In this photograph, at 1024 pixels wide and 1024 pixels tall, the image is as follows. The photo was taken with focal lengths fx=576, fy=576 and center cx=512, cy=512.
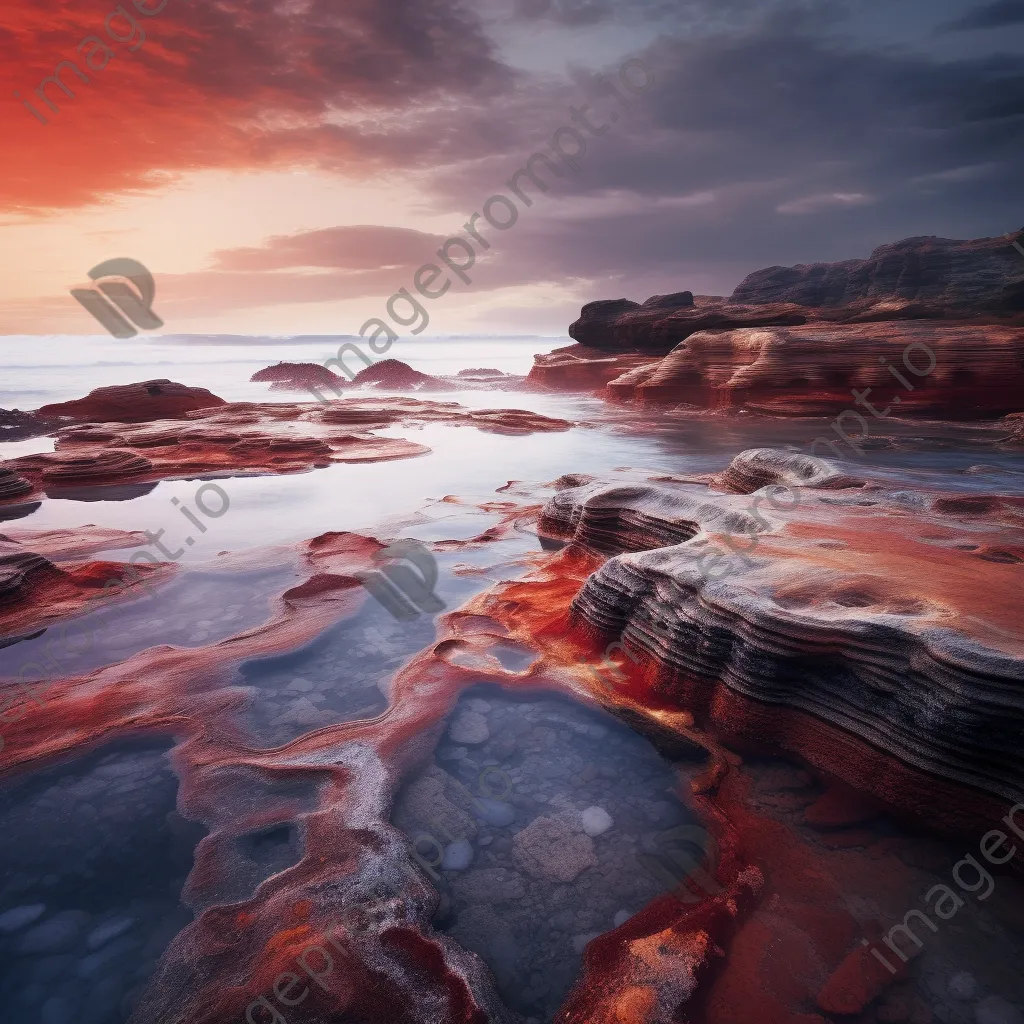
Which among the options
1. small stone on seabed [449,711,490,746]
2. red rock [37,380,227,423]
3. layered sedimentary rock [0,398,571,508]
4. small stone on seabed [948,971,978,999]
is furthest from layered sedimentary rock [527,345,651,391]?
small stone on seabed [948,971,978,999]

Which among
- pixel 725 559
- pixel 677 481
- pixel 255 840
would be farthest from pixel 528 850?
pixel 677 481

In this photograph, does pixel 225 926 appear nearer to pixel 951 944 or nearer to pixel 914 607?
pixel 951 944

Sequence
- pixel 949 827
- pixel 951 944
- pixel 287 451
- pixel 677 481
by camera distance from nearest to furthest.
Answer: pixel 951 944 → pixel 949 827 → pixel 677 481 → pixel 287 451

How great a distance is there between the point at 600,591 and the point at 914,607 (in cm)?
284

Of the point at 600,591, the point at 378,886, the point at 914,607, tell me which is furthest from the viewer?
the point at 600,591

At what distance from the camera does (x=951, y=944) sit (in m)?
2.99

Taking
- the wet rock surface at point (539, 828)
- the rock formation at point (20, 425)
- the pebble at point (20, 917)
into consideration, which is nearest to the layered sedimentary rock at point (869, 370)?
the wet rock surface at point (539, 828)

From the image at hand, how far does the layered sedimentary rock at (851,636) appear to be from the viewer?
355 cm

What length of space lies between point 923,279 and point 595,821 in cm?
4776

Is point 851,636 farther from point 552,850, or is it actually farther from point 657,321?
point 657,321

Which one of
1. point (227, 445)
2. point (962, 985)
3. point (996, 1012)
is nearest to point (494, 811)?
point (962, 985)

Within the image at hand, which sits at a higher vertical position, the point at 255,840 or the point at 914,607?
the point at 914,607

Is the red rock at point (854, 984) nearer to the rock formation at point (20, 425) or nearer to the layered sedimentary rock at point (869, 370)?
the layered sedimentary rock at point (869, 370)

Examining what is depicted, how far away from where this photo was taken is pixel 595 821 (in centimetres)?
396
